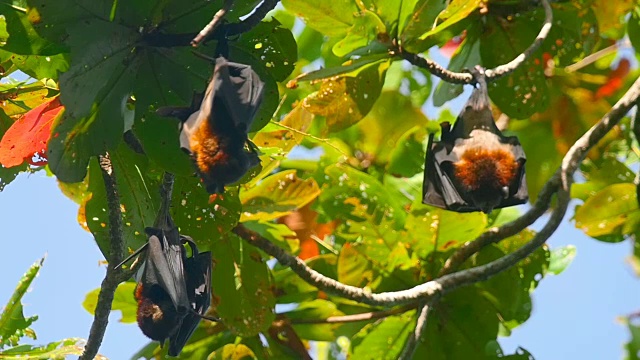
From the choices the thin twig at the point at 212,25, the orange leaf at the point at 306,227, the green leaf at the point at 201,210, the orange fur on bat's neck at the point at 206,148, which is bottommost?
the orange fur on bat's neck at the point at 206,148

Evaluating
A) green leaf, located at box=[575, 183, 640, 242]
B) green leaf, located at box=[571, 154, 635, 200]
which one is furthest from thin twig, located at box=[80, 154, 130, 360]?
green leaf, located at box=[571, 154, 635, 200]

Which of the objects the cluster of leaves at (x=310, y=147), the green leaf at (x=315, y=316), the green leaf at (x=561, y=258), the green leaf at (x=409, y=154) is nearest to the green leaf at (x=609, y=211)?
the cluster of leaves at (x=310, y=147)

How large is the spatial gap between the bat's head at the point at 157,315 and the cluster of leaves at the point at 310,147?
0.26 m

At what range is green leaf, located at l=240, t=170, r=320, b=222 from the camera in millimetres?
3641

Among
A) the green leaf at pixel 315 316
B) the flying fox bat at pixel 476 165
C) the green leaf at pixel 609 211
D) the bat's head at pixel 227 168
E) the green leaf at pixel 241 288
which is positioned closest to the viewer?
the bat's head at pixel 227 168

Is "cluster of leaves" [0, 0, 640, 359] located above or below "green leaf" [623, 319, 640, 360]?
below

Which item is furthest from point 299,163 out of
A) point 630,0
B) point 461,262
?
point 630,0

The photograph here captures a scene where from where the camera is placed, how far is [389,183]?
4.23 m

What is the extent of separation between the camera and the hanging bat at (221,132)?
2070 mm

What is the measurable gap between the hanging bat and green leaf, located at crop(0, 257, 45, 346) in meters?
1.09

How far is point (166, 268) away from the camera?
2.52 metres

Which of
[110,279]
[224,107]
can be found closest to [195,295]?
[110,279]

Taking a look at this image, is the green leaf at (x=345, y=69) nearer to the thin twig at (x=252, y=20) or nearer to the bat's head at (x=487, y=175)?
the bat's head at (x=487, y=175)

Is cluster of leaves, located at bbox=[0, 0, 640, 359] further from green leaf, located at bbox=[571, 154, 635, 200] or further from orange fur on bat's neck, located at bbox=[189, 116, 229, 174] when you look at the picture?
orange fur on bat's neck, located at bbox=[189, 116, 229, 174]
